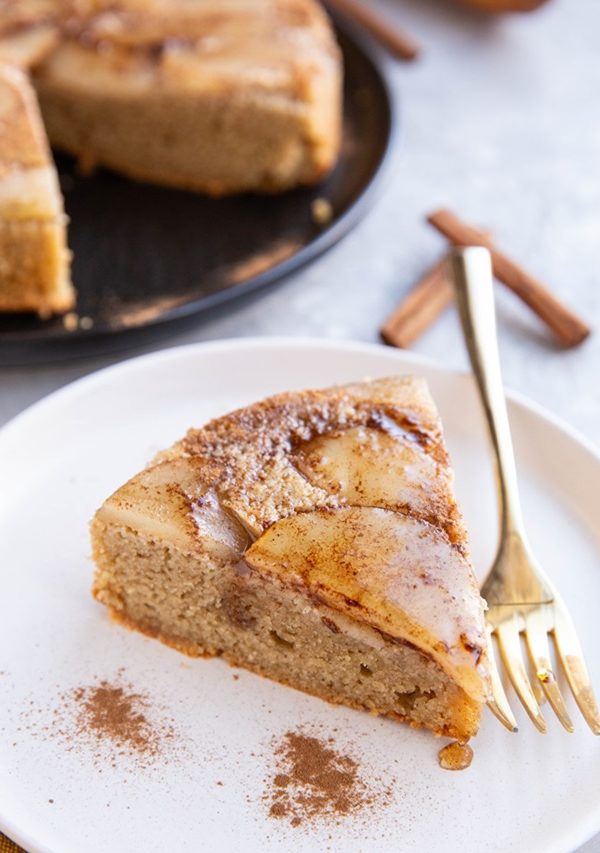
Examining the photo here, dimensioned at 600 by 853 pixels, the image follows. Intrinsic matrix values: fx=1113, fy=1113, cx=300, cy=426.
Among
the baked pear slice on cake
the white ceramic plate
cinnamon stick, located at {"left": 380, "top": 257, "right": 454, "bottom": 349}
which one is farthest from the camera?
cinnamon stick, located at {"left": 380, "top": 257, "right": 454, "bottom": 349}

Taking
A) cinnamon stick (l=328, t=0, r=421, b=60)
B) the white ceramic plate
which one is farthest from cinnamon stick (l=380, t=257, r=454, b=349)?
cinnamon stick (l=328, t=0, r=421, b=60)

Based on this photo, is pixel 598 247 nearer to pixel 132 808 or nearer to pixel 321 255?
pixel 321 255

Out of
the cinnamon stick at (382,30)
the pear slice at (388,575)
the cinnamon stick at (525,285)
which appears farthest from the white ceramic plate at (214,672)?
the cinnamon stick at (382,30)

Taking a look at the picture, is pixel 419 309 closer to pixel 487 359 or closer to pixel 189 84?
pixel 487 359

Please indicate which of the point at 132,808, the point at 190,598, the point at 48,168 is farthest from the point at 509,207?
the point at 132,808

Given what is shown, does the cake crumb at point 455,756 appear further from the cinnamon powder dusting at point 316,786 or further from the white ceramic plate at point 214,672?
the cinnamon powder dusting at point 316,786

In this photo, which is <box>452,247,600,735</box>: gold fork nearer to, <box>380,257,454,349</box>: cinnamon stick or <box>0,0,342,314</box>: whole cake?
<box>380,257,454,349</box>: cinnamon stick

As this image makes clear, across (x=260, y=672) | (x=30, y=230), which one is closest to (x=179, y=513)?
(x=260, y=672)
